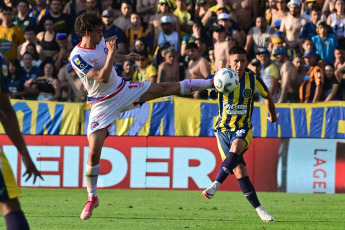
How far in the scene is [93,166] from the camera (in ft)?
28.2

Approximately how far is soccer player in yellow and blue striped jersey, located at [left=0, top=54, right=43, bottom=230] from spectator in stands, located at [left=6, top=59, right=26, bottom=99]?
1179 cm

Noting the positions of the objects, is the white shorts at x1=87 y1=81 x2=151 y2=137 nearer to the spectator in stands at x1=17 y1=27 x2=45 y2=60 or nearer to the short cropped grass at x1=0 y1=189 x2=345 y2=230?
the short cropped grass at x1=0 y1=189 x2=345 y2=230

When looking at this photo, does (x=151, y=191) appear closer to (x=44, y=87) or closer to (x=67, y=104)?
(x=67, y=104)

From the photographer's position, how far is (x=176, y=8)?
Result: 17750mm

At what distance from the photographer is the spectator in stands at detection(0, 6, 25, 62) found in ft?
57.4

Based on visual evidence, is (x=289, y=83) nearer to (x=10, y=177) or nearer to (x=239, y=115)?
(x=239, y=115)

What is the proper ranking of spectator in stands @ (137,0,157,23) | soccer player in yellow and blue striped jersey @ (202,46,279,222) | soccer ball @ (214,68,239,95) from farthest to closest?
1. spectator in stands @ (137,0,157,23)
2. soccer player in yellow and blue striped jersey @ (202,46,279,222)
3. soccer ball @ (214,68,239,95)

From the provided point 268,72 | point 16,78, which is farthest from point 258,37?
point 16,78

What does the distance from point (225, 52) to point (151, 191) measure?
379cm

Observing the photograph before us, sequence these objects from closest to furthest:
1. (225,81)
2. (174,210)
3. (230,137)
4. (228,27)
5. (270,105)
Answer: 1. (225,81)
2. (230,137)
3. (270,105)
4. (174,210)
5. (228,27)

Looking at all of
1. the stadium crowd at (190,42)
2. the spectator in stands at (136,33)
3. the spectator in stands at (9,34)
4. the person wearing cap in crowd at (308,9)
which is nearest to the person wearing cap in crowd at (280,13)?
the stadium crowd at (190,42)

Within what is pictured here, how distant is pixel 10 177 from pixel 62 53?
42.0ft

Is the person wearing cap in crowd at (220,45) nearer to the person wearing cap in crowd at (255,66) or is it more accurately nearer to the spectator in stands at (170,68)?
the person wearing cap in crowd at (255,66)

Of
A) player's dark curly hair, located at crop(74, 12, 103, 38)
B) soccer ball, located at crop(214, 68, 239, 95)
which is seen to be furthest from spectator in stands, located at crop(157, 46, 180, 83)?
soccer ball, located at crop(214, 68, 239, 95)
